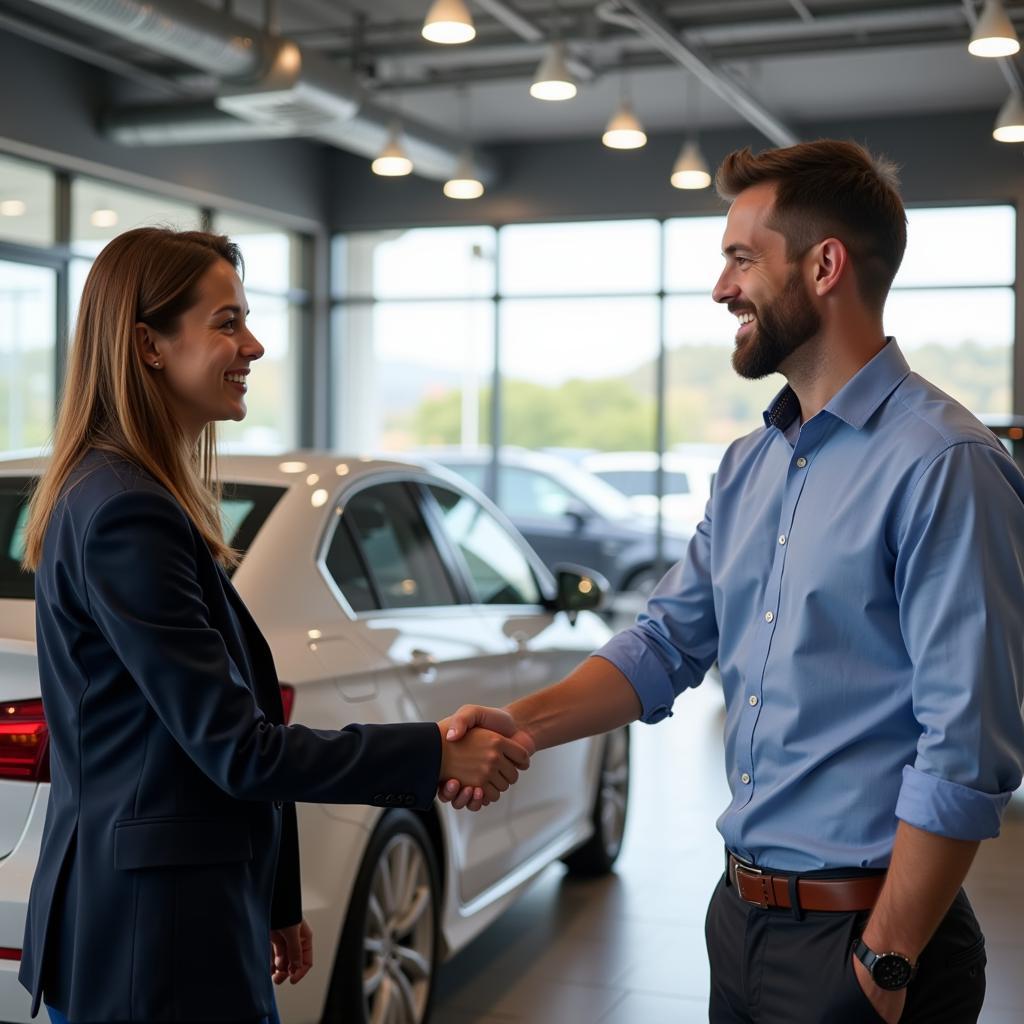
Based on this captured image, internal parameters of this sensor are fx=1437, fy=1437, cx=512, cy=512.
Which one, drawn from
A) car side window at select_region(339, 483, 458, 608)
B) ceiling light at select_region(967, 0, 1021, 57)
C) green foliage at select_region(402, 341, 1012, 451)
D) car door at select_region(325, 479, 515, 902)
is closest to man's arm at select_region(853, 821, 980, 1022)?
car door at select_region(325, 479, 515, 902)

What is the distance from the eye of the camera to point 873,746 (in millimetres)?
1865

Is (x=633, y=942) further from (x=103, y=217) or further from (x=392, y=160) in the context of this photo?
(x=103, y=217)

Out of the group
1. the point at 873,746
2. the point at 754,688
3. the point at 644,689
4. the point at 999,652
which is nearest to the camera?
the point at 999,652

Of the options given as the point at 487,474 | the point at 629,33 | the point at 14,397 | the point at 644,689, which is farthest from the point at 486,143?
the point at 644,689

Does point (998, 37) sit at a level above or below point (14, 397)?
above

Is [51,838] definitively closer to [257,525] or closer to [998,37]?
[257,525]

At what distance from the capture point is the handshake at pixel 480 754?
7.16 ft

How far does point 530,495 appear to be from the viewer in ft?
44.5

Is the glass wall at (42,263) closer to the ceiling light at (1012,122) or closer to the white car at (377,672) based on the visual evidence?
the ceiling light at (1012,122)

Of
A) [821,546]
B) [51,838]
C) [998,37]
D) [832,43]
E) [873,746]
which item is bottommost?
[51,838]

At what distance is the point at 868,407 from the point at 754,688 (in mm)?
416

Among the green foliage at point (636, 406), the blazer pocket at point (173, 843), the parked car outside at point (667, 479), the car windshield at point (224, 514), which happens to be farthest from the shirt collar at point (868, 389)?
the parked car outside at point (667, 479)

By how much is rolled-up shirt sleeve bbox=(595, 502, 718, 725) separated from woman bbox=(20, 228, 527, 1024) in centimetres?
42

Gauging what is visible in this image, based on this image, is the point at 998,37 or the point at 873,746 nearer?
the point at 873,746
